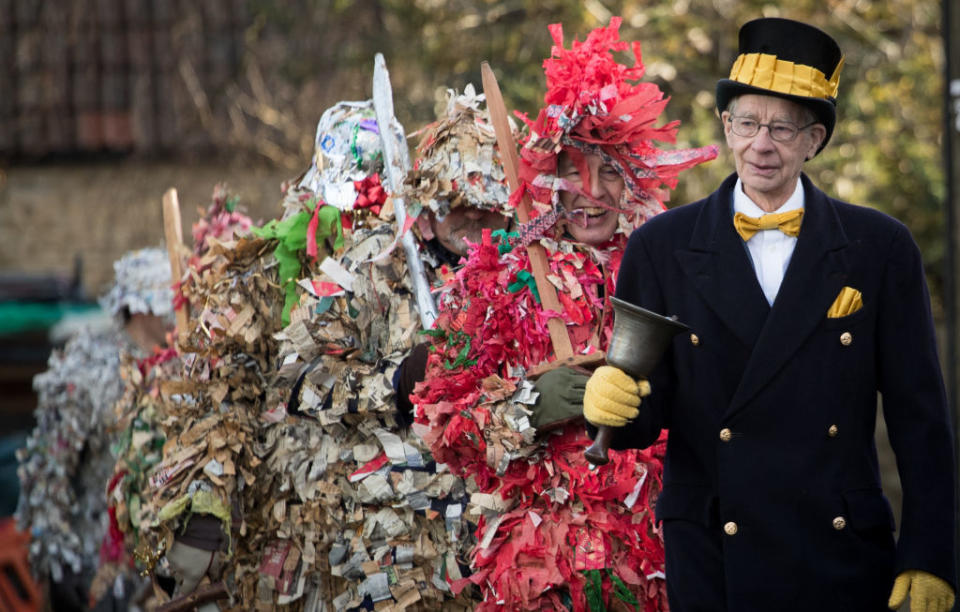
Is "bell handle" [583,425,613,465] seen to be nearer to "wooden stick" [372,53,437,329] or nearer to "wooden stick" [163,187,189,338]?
"wooden stick" [372,53,437,329]

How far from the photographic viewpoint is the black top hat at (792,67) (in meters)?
3.55

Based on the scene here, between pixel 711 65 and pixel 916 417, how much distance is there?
9.51m

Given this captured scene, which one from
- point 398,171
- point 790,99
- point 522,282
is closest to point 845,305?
point 790,99

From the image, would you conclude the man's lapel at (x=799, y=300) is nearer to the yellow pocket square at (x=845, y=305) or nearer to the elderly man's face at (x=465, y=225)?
the yellow pocket square at (x=845, y=305)

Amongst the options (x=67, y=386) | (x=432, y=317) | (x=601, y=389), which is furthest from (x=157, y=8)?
(x=601, y=389)

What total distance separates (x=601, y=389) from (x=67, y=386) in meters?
4.64

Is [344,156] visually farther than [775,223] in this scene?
Yes

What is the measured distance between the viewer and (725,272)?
3549mm

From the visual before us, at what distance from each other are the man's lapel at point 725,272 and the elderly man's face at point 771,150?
10 cm

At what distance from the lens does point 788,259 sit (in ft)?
11.7

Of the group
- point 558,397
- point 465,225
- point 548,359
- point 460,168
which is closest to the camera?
point 558,397

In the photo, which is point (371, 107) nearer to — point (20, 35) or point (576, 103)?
point (576, 103)

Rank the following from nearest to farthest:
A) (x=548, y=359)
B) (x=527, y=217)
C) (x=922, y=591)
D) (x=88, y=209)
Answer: (x=922, y=591), (x=548, y=359), (x=527, y=217), (x=88, y=209)

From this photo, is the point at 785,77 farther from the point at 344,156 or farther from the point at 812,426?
the point at 344,156
